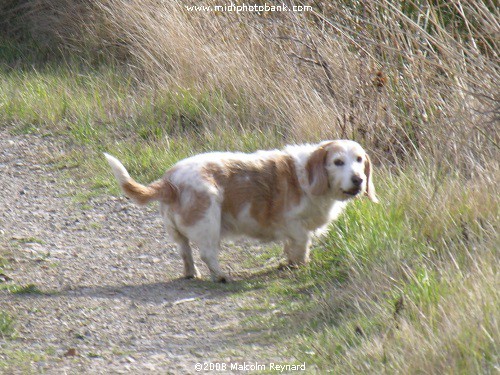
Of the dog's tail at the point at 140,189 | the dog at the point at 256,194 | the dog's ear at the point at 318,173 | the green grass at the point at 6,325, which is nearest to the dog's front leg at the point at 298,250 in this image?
the dog at the point at 256,194

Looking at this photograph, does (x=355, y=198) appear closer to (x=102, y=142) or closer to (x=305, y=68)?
(x=305, y=68)

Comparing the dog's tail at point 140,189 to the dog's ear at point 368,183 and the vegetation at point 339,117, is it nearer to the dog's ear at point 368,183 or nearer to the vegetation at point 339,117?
the vegetation at point 339,117

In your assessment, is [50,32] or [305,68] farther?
[50,32]

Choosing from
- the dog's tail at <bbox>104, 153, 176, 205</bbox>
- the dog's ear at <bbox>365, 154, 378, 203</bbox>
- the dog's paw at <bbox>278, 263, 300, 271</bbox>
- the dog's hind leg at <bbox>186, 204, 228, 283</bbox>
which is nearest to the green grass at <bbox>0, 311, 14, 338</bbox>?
the dog's tail at <bbox>104, 153, 176, 205</bbox>

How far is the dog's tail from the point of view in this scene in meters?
4.94

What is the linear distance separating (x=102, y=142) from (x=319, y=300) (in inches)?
134

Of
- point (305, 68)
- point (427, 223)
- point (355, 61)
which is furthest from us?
point (305, 68)

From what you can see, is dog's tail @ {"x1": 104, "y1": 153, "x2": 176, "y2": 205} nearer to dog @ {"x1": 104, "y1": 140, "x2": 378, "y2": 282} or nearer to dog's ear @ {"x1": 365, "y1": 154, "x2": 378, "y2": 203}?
dog @ {"x1": 104, "y1": 140, "x2": 378, "y2": 282}

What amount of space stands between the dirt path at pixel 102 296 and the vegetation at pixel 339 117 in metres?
0.33

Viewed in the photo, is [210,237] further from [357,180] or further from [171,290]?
[357,180]

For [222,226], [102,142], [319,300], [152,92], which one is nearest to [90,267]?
[222,226]

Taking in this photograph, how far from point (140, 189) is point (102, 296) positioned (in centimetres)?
61

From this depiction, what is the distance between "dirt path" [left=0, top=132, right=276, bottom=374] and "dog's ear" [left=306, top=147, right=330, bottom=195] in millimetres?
789

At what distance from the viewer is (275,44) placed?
24.9ft
